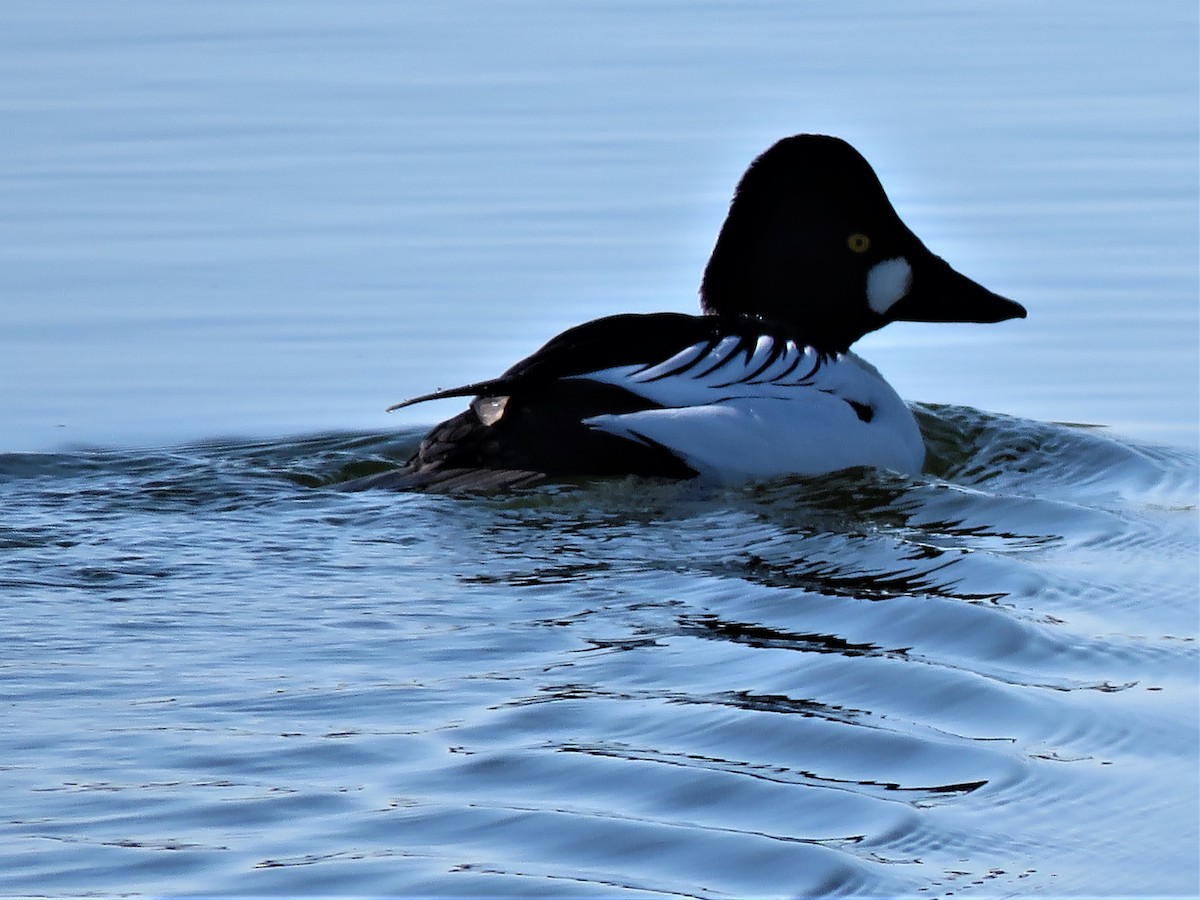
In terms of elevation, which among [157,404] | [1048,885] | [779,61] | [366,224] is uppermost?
[779,61]

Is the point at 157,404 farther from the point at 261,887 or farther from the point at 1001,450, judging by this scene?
the point at 261,887

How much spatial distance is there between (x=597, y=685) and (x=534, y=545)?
1.57m

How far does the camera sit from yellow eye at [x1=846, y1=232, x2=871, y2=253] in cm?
878

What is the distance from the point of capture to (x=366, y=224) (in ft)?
39.5

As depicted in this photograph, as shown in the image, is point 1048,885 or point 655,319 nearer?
point 1048,885

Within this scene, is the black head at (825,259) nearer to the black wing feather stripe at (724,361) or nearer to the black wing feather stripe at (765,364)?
the black wing feather stripe at (765,364)

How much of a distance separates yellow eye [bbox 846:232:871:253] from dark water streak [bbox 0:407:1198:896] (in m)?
1.21

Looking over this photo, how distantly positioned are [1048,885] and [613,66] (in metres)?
11.8

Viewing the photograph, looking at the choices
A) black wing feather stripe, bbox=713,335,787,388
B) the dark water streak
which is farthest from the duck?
the dark water streak

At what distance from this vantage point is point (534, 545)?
695cm

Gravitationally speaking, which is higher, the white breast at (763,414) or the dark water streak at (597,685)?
the white breast at (763,414)

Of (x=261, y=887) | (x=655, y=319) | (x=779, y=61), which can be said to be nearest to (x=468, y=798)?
(x=261, y=887)

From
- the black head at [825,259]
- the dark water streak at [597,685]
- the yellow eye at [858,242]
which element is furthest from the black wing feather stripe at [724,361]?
the yellow eye at [858,242]

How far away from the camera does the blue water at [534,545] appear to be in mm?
4508
